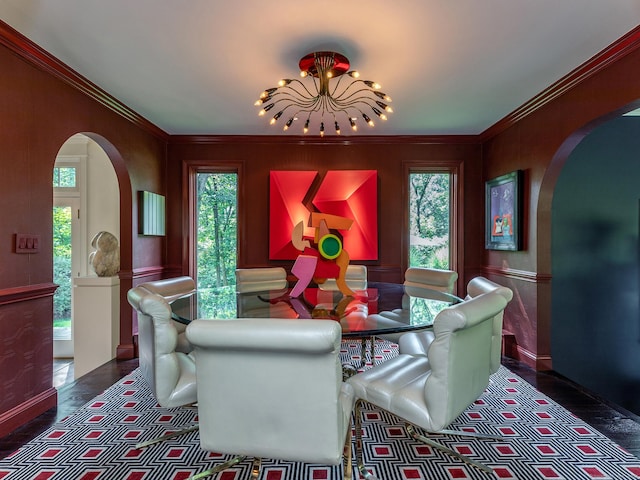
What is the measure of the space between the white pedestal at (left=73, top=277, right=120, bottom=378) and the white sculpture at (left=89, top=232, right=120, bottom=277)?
119 mm

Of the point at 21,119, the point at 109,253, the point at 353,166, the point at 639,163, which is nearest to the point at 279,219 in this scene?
the point at 353,166

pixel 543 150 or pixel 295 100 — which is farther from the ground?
pixel 295 100

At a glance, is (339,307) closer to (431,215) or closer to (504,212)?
(504,212)

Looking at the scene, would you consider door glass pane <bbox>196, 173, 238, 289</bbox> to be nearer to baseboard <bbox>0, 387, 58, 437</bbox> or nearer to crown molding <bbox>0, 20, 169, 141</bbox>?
crown molding <bbox>0, 20, 169, 141</bbox>

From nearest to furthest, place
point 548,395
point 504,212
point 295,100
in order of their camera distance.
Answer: point 548,395
point 295,100
point 504,212

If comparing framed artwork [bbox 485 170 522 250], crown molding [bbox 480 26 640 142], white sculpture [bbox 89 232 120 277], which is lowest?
white sculpture [bbox 89 232 120 277]

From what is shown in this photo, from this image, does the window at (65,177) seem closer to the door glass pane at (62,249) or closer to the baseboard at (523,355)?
the door glass pane at (62,249)

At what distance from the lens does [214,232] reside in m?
5.03

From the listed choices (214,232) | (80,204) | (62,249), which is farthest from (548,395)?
(62,249)

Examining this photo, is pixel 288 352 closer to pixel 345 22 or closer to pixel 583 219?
pixel 345 22

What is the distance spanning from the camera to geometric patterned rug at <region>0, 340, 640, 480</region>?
194 centimetres

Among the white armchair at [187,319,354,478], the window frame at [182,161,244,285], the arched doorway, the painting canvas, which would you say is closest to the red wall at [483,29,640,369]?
the painting canvas

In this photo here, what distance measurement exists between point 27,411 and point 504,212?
4530mm

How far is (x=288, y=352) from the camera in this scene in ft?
4.44
